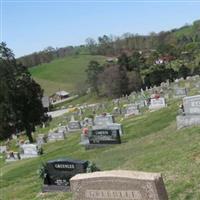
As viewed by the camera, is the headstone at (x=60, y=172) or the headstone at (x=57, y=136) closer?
the headstone at (x=60, y=172)

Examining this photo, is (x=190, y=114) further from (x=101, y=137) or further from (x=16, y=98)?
(x=16, y=98)

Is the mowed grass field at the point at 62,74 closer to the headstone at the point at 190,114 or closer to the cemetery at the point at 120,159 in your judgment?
the cemetery at the point at 120,159

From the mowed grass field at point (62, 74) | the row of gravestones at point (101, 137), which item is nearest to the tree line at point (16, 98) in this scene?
the row of gravestones at point (101, 137)

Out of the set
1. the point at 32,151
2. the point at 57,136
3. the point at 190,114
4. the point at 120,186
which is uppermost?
the point at 120,186

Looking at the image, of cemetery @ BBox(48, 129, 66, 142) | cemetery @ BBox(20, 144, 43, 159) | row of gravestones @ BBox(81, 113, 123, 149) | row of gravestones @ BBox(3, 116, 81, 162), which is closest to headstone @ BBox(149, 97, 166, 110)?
row of gravestones @ BBox(3, 116, 81, 162)

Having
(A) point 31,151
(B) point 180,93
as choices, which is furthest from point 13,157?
(B) point 180,93

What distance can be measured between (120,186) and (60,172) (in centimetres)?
674

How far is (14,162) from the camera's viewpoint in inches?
1132

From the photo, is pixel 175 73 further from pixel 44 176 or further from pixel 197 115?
pixel 44 176

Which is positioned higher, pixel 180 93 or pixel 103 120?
pixel 180 93

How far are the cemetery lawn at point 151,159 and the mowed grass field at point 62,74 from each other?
11322 cm

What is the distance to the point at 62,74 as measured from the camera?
520ft

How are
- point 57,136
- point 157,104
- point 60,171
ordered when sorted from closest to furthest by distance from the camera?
point 60,171 < point 157,104 < point 57,136

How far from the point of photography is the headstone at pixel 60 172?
43.9ft
